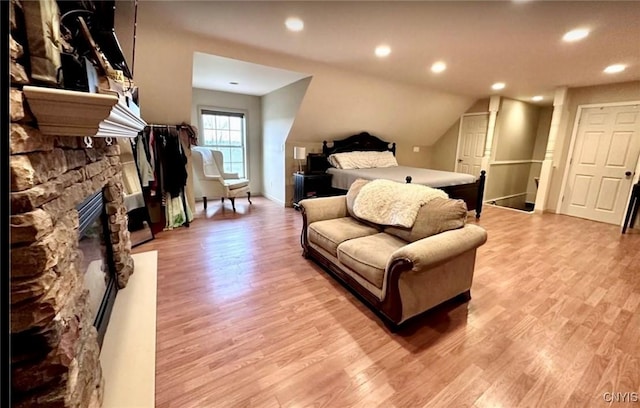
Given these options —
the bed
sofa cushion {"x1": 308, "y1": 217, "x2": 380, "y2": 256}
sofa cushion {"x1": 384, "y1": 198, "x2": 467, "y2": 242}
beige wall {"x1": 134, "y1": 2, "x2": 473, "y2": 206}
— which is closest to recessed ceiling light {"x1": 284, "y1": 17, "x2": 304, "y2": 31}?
beige wall {"x1": 134, "y1": 2, "x2": 473, "y2": 206}

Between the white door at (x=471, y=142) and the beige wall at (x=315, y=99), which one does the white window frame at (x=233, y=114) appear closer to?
the beige wall at (x=315, y=99)

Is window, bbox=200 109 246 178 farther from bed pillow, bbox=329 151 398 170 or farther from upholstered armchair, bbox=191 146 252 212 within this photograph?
bed pillow, bbox=329 151 398 170

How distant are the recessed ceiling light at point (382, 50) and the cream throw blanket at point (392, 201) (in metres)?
1.57

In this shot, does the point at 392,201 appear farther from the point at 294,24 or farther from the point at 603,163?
the point at 603,163

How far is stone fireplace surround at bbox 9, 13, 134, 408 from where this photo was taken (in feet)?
2.71

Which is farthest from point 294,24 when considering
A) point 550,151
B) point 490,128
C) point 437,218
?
point 550,151

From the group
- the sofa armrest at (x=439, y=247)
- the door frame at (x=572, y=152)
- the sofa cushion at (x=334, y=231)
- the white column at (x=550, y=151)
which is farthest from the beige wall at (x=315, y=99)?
the sofa armrest at (x=439, y=247)

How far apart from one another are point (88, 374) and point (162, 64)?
324 centimetres

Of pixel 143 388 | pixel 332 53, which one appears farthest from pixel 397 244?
pixel 332 53

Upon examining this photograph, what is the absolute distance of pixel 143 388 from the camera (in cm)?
140

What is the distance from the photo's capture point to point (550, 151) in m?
5.19

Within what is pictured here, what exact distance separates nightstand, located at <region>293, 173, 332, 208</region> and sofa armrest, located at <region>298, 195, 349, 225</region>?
189 cm

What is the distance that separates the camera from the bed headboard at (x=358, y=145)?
556cm

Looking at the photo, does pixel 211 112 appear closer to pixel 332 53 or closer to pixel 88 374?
pixel 332 53
